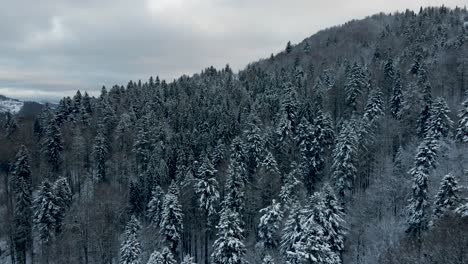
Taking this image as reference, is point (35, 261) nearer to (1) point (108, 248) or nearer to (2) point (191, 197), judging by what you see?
(1) point (108, 248)

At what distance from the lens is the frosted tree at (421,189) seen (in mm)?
45469

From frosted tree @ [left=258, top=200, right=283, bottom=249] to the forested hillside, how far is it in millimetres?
174

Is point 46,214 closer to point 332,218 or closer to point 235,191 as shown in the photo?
point 235,191

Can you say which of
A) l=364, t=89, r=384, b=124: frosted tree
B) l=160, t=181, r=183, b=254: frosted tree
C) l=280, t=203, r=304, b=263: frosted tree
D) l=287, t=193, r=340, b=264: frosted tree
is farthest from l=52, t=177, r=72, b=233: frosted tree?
l=364, t=89, r=384, b=124: frosted tree

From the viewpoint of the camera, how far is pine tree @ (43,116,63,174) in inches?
2790

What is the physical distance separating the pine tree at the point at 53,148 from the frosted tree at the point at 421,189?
62.4 meters

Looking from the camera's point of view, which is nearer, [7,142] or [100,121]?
[7,142]

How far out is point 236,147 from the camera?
58.5 m

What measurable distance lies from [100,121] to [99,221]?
37.0 m

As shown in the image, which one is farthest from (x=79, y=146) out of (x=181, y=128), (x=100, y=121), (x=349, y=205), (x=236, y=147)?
(x=349, y=205)

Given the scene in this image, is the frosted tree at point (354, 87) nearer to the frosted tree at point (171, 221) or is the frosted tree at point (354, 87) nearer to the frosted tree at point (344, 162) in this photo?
the frosted tree at point (344, 162)

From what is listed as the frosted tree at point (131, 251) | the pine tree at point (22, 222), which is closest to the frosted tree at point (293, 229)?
the frosted tree at point (131, 251)

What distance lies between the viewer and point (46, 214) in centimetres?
5209

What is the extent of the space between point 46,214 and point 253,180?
30.7 m
